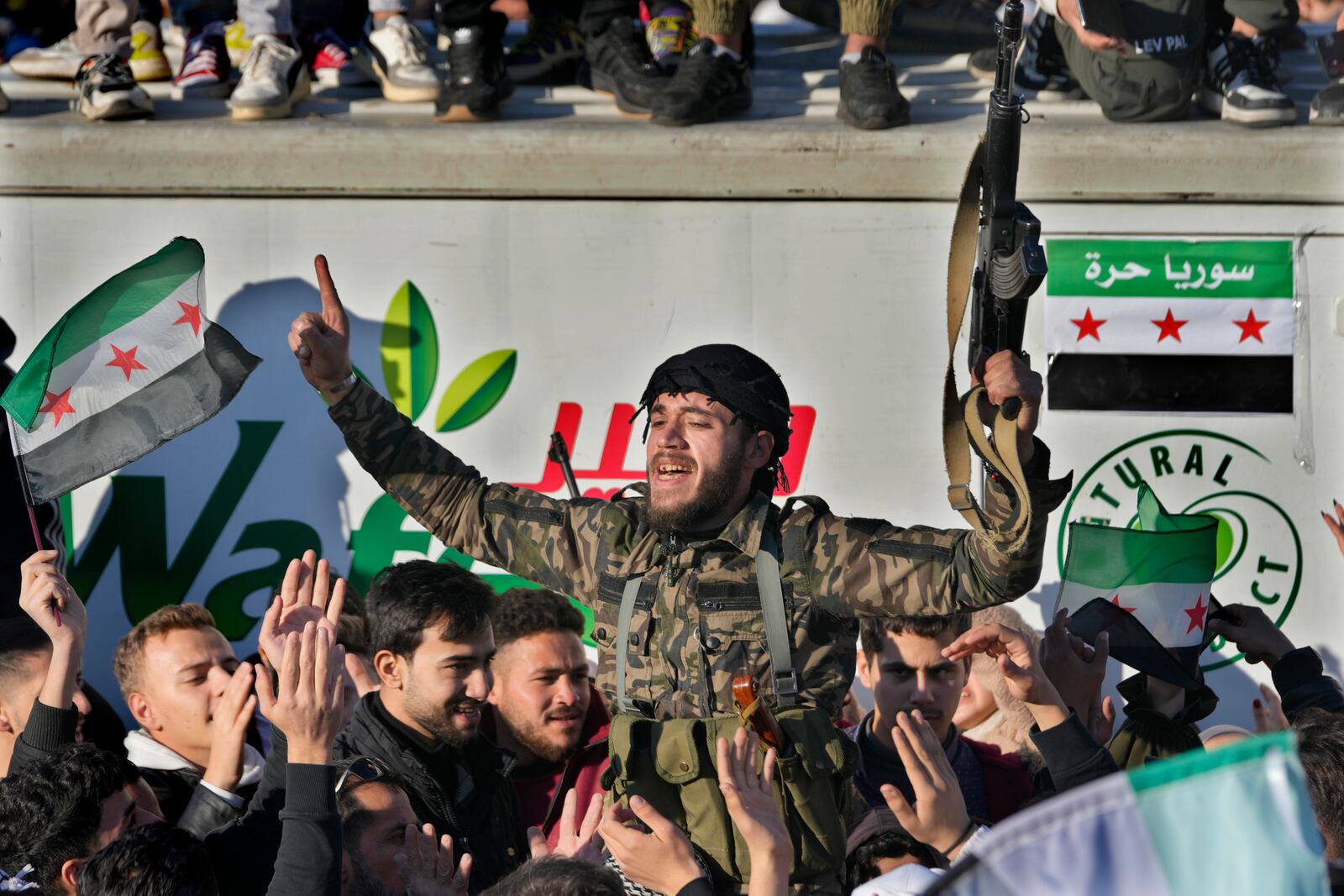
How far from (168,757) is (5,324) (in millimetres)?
1906

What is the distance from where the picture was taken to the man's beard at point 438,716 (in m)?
4.20

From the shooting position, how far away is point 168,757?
4.34 m

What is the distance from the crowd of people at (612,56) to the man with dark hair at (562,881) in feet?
11.1

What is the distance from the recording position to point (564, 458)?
15.9ft

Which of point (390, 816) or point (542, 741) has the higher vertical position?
point (390, 816)

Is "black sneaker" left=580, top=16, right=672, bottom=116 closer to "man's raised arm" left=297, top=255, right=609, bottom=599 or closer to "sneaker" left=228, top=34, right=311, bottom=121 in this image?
"sneaker" left=228, top=34, right=311, bottom=121

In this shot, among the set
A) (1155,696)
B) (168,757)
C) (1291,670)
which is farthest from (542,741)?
(1291,670)

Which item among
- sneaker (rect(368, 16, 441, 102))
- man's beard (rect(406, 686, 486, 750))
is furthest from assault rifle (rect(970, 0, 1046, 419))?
sneaker (rect(368, 16, 441, 102))

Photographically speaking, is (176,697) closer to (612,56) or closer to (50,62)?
(612,56)

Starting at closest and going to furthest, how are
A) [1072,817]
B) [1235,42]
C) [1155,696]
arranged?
[1072,817]
[1155,696]
[1235,42]

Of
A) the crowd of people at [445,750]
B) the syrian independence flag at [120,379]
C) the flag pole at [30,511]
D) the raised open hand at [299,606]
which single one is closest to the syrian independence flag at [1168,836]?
the crowd of people at [445,750]

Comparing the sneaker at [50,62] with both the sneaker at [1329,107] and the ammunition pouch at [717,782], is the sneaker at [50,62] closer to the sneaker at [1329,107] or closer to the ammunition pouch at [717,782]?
the ammunition pouch at [717,782]

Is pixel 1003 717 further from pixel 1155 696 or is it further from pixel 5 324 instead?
pixel 5 324

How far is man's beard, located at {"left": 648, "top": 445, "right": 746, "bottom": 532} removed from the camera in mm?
3791
